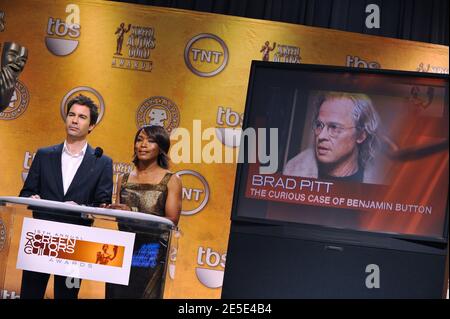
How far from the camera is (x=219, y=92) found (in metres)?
6.48

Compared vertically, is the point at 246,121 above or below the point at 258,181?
above

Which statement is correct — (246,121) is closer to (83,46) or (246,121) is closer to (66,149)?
(66,149)

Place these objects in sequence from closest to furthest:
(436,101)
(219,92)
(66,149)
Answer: (436,101)
(66,149)
(219,92)

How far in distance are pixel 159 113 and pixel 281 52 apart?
3.88 ft

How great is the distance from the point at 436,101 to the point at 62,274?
1672mm

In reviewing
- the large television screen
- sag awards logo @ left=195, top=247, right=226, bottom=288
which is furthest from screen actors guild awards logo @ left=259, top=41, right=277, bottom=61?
the large television screen

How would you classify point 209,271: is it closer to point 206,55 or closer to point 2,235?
point 206,55

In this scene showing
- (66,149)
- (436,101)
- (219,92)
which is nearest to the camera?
(436,101)

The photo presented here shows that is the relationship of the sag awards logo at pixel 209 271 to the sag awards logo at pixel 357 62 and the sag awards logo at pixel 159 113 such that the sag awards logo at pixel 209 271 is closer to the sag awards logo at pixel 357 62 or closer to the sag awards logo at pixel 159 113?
the sag awards logo at pixel 159 113

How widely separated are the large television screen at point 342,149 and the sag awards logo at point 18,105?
3933 millimetres

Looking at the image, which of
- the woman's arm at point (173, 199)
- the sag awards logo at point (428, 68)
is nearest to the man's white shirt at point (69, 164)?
the woman's arm at point (173, 199)

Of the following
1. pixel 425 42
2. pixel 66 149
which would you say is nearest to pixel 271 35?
pixel 425 42

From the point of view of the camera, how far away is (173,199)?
4949mm

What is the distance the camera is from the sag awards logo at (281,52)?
255 inches
